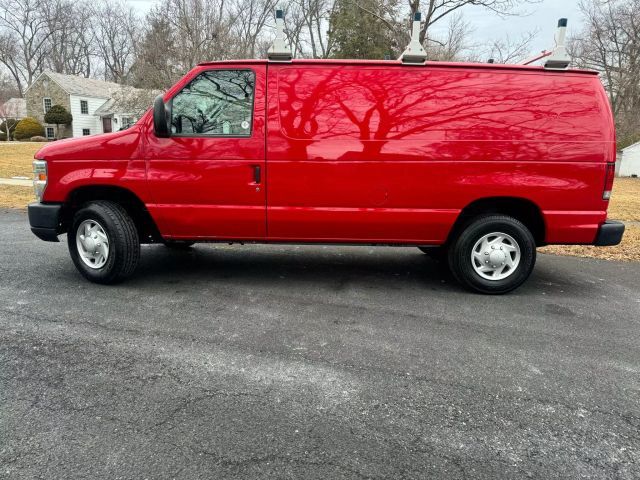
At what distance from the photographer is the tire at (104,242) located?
4516 mm

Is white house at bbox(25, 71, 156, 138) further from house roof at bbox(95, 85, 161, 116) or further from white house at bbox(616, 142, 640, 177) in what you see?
white house at bbox(616, 142, 640, 177)

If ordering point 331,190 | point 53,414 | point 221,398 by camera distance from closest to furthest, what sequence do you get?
point 53,414 < point 221,398 < point 331,190

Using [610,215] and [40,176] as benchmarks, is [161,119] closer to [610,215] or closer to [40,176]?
[40,176]

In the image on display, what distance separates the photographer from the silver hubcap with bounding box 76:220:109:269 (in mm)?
4617

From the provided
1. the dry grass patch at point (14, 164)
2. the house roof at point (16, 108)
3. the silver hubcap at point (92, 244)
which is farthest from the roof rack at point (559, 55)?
the house roof at point (16, 108)

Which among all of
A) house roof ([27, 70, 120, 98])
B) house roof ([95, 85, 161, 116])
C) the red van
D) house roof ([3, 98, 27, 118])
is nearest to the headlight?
the red van

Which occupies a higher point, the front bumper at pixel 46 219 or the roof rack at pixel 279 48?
the roof rack at pixel 279 48

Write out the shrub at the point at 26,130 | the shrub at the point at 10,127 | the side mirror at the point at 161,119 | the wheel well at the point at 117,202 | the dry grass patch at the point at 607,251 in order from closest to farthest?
the side mirror at the point at 161,119 < the wheel well at the point at 117,202 < the dry grass patch at the point at 607,251 < the shrub at the point at 26,130 < the shrub at the point at 10,127

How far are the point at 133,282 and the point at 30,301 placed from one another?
3.08 ft

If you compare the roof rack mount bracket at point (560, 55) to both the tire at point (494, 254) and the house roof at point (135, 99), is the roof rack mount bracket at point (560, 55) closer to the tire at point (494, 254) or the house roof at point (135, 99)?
the tire at point (494, 254)

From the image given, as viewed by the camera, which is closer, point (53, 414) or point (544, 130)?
point (53, 414)

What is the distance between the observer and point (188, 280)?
16.1 feet

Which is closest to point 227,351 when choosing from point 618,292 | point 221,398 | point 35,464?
point 221,398

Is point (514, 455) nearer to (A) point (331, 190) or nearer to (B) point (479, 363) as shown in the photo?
(B) point (479, 363)
